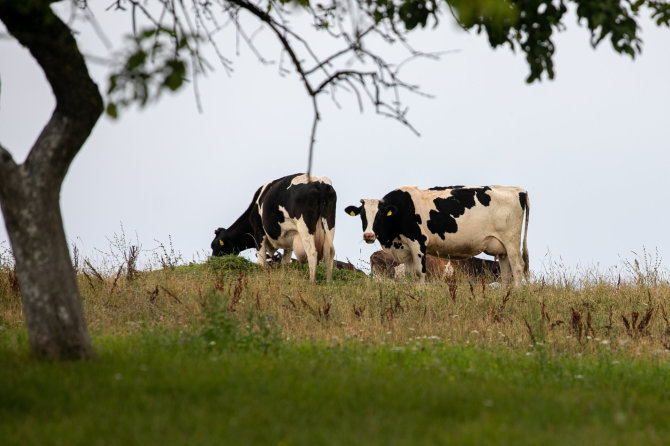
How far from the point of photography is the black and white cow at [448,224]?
771 inches

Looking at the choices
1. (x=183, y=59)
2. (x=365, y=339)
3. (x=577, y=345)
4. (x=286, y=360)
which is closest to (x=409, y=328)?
(x=365, y=339)

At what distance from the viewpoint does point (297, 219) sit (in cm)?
1861

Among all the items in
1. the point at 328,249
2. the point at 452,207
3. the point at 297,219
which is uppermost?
the point at 452,207

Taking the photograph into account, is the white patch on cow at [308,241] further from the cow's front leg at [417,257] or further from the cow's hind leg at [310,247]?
the cow's front leg at [417,257]

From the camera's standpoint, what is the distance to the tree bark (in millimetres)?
7750

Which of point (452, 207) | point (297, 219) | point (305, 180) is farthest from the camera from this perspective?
point (452, 207)

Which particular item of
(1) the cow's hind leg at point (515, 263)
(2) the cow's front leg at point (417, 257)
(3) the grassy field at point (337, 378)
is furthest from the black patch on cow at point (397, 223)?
(3) the grassy field at point (337, 378)

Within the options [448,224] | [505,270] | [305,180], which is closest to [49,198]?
[305,180]

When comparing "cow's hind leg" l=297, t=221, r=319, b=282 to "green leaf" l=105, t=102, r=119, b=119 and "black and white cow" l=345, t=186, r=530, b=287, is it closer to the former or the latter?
"black and white cow" l=345, t=186, r=530, b=287

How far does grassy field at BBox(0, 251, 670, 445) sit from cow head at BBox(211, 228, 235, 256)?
979 centimetres

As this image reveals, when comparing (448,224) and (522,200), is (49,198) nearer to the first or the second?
(448,224)

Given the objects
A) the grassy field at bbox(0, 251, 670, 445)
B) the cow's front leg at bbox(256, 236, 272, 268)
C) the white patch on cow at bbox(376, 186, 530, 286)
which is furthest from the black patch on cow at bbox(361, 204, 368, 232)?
the grassy field at bbox(0, 251, 670, 445)

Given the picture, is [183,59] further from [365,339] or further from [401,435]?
[365,339]

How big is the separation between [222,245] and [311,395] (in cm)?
1737
